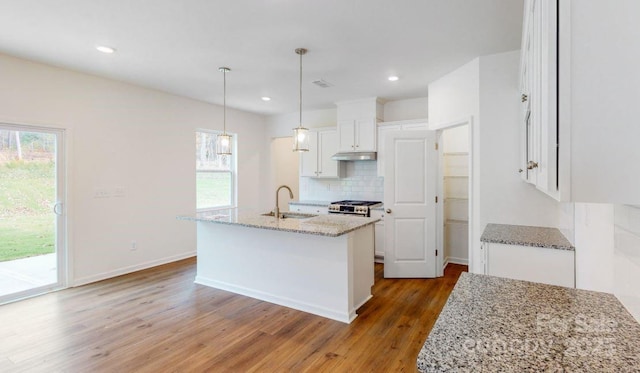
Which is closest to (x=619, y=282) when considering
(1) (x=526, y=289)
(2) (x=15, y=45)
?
(1) (x=526, y=289)

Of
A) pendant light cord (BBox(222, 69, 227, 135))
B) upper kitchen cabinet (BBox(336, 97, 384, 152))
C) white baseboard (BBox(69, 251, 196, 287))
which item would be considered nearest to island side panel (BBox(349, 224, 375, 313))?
upper kitchen cabinet (BBox(336, 97, 384, 152))

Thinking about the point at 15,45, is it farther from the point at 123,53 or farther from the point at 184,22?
the point at 184,22

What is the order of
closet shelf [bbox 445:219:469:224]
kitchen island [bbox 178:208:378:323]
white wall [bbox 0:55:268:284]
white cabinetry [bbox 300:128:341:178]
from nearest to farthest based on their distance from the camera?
kitchen island [bbox 178:208:378:323], white wall [bbox 0:55:268:284], closet shelf [bbox 445:219:469:224], white cabinetry [bbox 300:128:341:178]

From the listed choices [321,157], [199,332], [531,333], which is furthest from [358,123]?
[531,333]

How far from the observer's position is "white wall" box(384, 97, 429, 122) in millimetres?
5113

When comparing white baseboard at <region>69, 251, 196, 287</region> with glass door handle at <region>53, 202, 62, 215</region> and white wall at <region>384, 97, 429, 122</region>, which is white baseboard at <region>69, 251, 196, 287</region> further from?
white wall at <region>384, 97, 429, 122</region>

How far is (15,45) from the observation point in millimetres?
3111

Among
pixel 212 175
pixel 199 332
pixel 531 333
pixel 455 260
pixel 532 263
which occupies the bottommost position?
pixel 199 332

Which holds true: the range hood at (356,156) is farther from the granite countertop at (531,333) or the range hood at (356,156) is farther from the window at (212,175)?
the granite countertop at (531,333)

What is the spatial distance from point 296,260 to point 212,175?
10.7ft

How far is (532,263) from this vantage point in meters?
2.39

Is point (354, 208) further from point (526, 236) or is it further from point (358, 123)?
point (526, 236)

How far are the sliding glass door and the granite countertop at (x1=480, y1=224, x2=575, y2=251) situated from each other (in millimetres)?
4666

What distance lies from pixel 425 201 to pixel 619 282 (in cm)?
291
